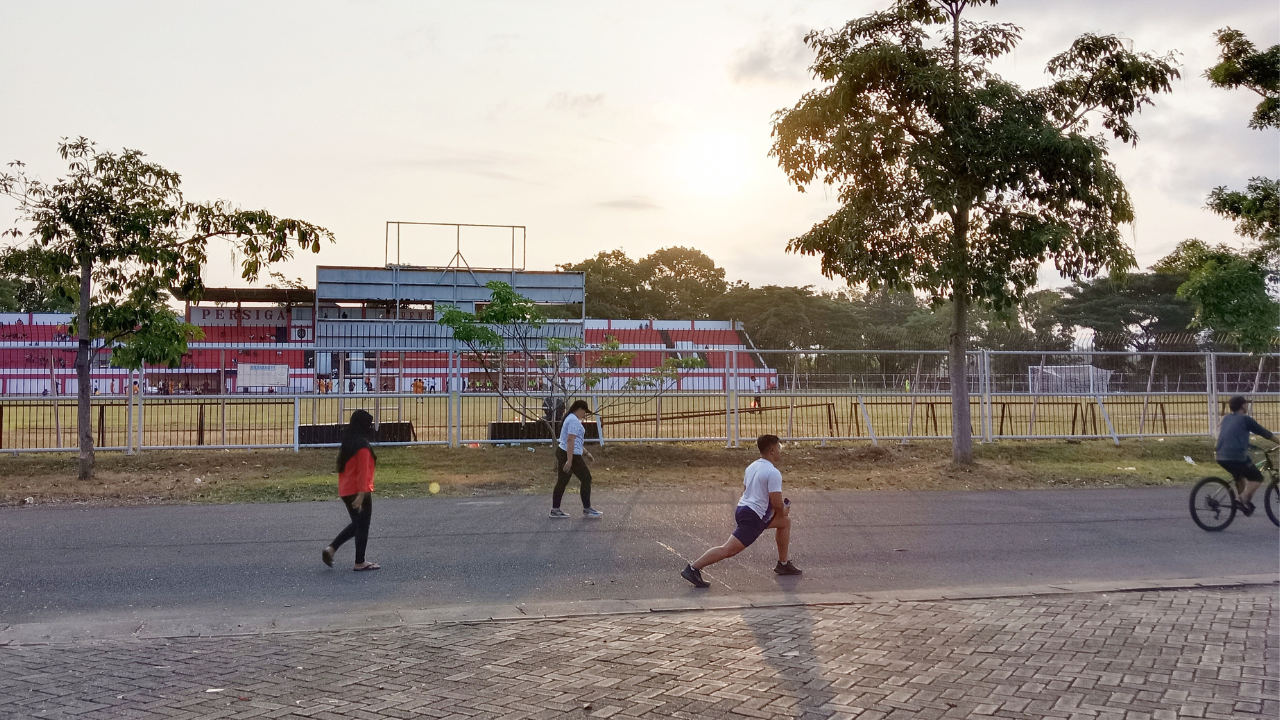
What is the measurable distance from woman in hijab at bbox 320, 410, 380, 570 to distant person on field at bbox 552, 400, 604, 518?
260 centimetres

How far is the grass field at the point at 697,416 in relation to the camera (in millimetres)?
17594

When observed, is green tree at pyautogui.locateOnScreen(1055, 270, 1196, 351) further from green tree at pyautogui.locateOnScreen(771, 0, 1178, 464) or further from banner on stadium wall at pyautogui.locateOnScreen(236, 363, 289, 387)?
banner on stadium wall at pyautogui.locateOnScreen(236, 363, 289, 387)

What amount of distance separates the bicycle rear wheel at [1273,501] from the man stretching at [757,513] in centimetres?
616

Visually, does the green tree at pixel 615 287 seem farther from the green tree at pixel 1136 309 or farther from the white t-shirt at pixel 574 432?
the white t-shirt at pixel 574 432

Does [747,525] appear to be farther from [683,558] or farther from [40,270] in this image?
[40,270]

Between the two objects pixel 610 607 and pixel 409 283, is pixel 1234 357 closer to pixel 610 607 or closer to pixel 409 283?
pixel 610 607

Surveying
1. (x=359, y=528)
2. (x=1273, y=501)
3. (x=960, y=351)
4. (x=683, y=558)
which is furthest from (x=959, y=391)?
(x=359, y=528)

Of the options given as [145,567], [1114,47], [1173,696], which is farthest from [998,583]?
[1114,47]

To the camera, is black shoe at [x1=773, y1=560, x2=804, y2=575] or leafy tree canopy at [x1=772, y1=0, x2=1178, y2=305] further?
leafy tree canopy at [x1=772, y1=0, x2=1178, y2=305]

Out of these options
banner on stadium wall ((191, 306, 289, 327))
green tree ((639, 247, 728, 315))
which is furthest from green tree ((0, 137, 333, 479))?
green tree ((639, 247, 728, 315))

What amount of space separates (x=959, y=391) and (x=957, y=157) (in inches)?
150

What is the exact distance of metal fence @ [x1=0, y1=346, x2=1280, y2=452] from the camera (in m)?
17.4

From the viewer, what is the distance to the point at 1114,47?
15.6 m

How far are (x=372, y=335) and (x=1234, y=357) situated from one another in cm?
2256
